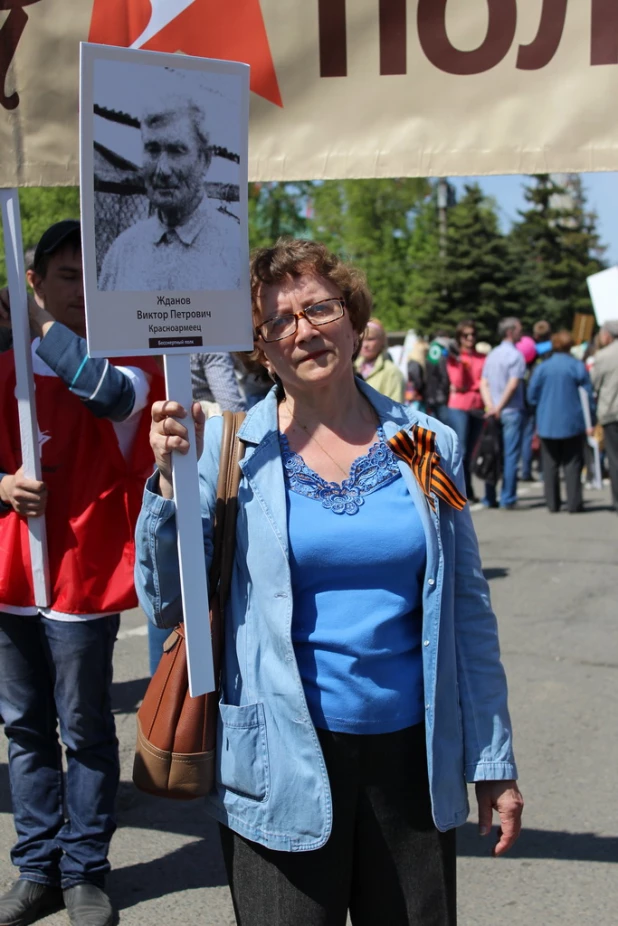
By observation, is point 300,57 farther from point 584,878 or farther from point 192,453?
point 584,878

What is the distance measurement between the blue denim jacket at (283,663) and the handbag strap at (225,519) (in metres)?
0.02

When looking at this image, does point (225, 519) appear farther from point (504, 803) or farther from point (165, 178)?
point (504, 803)

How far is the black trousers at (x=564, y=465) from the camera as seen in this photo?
13.3 metres

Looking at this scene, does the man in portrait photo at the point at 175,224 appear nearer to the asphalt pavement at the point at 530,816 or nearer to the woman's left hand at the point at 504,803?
the woman's left hand at the point at 504,803

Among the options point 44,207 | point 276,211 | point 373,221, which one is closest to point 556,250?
point 373,221

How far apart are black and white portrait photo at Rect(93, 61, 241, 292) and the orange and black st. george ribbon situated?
0.51m

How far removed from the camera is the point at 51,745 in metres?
3.71

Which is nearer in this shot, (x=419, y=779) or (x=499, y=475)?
(x=419, y=779)

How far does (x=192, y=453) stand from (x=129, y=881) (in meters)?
2.24

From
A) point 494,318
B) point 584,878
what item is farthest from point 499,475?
point 494,318

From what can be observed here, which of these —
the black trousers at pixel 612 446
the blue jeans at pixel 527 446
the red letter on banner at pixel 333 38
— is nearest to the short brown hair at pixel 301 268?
the red letter on banner at pixel 333 38

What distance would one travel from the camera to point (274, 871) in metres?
2.43

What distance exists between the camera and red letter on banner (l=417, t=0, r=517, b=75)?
3.05m

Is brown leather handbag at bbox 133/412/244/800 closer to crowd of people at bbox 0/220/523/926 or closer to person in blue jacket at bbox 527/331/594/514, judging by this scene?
crowd of people at bbox 0/220/523/926
